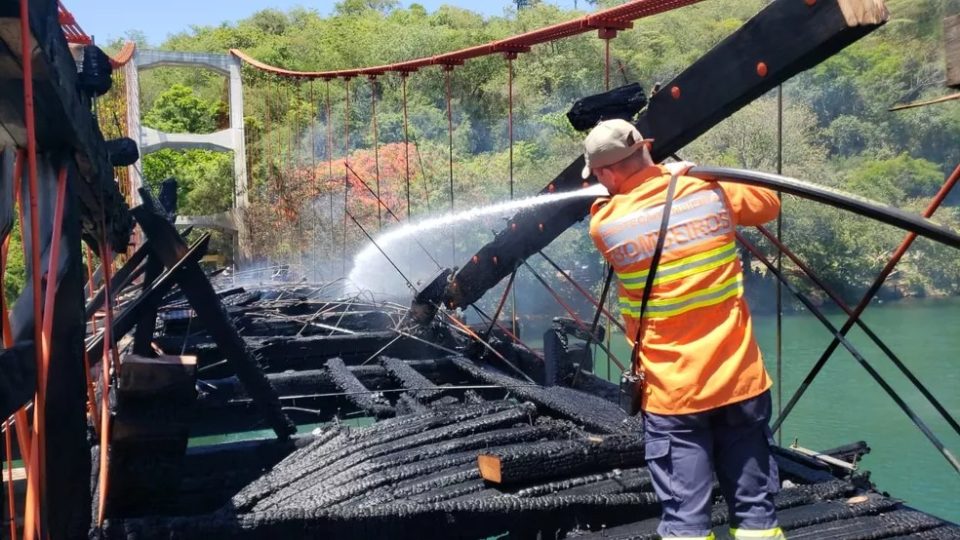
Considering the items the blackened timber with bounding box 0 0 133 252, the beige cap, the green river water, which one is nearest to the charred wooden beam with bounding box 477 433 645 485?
the beige cap

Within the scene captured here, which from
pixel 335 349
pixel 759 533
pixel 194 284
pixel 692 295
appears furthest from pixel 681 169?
pixel 335 349

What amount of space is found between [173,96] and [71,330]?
32.5 metres

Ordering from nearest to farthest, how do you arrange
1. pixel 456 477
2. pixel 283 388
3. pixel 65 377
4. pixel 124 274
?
pixel 65 377 < pixel 456 477 < pixel 124 274 < pixel 283 388

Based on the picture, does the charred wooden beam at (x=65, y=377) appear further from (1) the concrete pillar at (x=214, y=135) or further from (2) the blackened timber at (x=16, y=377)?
(1) the concrete pillar at (x=214, y=135)

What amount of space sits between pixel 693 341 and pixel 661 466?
0.34 meters

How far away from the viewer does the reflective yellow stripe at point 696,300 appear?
7.35ft

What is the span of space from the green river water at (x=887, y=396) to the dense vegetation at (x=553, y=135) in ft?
4.17

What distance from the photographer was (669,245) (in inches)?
88.8

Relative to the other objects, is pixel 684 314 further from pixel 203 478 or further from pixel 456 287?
pixel 456 287

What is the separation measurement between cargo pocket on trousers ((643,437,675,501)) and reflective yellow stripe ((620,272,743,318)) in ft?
1.06

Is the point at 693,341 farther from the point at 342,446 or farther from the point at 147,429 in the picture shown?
the point at 342,446

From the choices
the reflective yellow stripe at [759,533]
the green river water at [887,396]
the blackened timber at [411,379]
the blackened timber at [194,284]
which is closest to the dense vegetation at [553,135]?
the green river water at [887,396]

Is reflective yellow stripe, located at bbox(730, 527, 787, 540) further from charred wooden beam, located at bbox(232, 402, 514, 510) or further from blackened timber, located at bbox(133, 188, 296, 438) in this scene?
blackened timber, located at bbox(133, 188, 296, 438)

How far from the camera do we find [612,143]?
2.29 m
